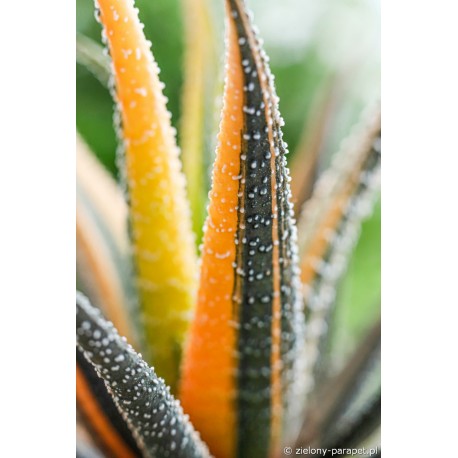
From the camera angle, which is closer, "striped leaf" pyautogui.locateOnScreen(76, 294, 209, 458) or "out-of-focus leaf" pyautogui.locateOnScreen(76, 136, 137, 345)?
"striped leaf" pyautogui.locateOnScreen(76, 294, 209, 458)

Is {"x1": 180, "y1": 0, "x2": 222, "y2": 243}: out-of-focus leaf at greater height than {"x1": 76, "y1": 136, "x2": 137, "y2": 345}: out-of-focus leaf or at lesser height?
greater

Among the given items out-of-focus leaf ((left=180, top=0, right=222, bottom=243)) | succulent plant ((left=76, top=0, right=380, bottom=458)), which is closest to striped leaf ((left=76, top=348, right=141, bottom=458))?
succulent plant ((left=76, top=0, right=380, bottom=458))

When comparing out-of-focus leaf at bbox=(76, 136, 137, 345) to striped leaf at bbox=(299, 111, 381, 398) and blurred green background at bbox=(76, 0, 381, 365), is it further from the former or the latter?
striped leaf at bbox=(299, 111, 381, 398)

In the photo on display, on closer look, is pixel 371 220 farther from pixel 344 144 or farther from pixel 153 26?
pixel 153 26

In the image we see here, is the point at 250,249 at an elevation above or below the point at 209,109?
below

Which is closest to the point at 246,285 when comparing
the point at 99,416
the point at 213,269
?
the point at 213,269
